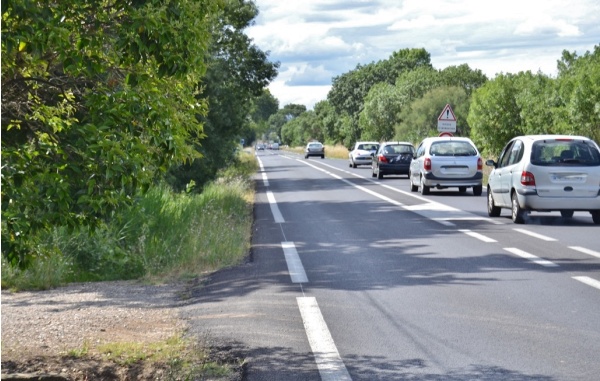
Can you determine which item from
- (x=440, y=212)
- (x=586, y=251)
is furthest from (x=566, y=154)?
(x=586, y=251)

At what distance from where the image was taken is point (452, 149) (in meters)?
30.6

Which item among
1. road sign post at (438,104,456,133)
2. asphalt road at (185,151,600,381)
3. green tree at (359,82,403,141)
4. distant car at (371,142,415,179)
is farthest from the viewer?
green tree at (359,82,403,141)

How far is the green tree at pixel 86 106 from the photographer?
237 inches

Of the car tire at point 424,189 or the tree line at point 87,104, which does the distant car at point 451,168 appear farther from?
the tree line at point 87,104

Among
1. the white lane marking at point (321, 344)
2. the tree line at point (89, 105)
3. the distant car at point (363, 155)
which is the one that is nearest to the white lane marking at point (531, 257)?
the white lane marking at point (321, 344)

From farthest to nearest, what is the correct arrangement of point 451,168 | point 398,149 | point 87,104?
point 398,149, point 451,168, point 87,104

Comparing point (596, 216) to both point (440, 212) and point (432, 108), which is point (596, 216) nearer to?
point (440, 212)

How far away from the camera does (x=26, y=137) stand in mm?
6867

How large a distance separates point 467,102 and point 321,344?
70639 millimetres

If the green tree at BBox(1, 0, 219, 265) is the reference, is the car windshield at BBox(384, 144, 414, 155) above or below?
below

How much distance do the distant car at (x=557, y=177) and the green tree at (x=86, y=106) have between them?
43.0ft

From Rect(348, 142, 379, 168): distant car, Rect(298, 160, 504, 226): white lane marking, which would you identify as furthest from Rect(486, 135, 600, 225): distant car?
Rect(348, 142, 379, 168): distant car

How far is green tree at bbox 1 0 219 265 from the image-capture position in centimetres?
603

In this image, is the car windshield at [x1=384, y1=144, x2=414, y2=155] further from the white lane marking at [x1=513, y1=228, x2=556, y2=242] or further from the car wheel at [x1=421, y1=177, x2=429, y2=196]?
the white lane marking at [x1=513, y1=228, x2=556, y2=242]
